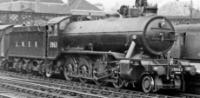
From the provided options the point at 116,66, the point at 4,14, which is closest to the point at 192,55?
the point at 116,66

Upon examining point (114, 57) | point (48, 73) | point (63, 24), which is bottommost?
point (48, 73)

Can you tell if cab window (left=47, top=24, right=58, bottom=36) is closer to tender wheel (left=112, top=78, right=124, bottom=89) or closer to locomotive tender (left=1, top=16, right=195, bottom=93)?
locomotive tender (left=1, top=16, right=195, bottom=93)

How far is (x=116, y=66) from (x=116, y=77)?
1.50 ft

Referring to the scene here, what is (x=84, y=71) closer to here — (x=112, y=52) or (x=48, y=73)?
(x=112, y=52)

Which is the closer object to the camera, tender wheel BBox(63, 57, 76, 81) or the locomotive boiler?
the locomotive boiler

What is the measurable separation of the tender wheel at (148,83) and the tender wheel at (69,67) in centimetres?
472

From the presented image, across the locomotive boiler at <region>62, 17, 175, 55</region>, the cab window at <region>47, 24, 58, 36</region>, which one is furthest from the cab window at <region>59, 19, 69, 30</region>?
the locomotive boiler at <region>62, 17, 175, 55</region>

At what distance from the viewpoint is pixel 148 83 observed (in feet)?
45.7

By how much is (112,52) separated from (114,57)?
10.5 inches

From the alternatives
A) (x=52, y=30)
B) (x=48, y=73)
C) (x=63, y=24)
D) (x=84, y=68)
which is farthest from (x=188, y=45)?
(x=48, y=73)

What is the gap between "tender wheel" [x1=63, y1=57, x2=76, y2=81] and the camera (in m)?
18.0

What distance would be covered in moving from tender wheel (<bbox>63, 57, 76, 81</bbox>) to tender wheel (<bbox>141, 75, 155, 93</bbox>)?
4.72 m

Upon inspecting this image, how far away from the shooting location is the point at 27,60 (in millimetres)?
21391

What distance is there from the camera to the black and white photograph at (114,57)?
13.9m
